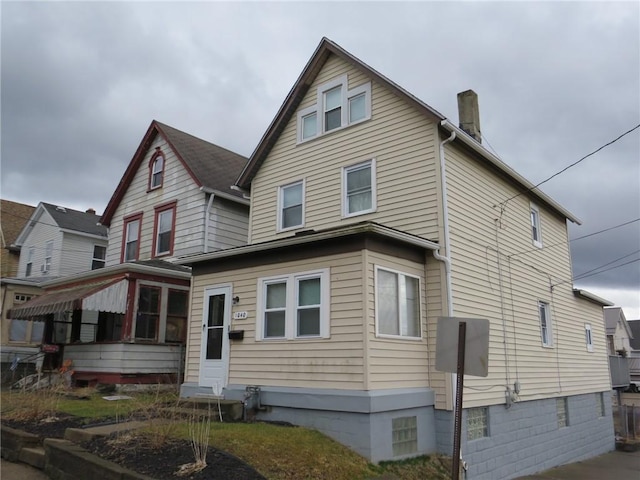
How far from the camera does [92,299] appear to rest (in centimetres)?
1532

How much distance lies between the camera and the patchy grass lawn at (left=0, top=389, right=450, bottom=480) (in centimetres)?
801

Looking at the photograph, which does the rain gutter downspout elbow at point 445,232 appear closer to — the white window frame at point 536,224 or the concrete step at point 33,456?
the white window frame at point 536,224

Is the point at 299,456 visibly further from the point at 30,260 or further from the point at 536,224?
the point at 30,260

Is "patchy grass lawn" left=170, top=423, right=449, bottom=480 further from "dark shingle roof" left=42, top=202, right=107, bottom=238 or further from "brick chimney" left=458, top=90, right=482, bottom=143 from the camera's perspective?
"dark shingle roof" left=42, top=202, right=107, bottom=238

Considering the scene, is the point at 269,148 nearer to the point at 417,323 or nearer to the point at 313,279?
the point at 313,279

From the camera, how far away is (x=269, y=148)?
16.4 metres

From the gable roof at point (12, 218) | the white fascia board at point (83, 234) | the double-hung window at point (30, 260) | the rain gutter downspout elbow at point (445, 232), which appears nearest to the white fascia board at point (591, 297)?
the rain gutter downspout elbow at point (445, 232)

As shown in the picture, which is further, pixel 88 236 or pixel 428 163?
pixel 88 236

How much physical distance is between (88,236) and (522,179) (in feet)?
74.9

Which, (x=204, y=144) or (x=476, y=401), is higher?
(x=204, y=144)

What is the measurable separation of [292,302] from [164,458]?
4428 mm

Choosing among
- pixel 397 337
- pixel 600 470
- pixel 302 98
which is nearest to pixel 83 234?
pixel 302 98

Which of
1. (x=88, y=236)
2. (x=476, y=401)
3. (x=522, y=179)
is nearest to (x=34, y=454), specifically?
(x=476, y=401)

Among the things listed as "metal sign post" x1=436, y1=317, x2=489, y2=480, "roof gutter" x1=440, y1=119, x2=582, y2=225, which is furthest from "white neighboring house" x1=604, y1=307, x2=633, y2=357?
"metal sign post" x1=436, y1=317, x2=489, y2=480
